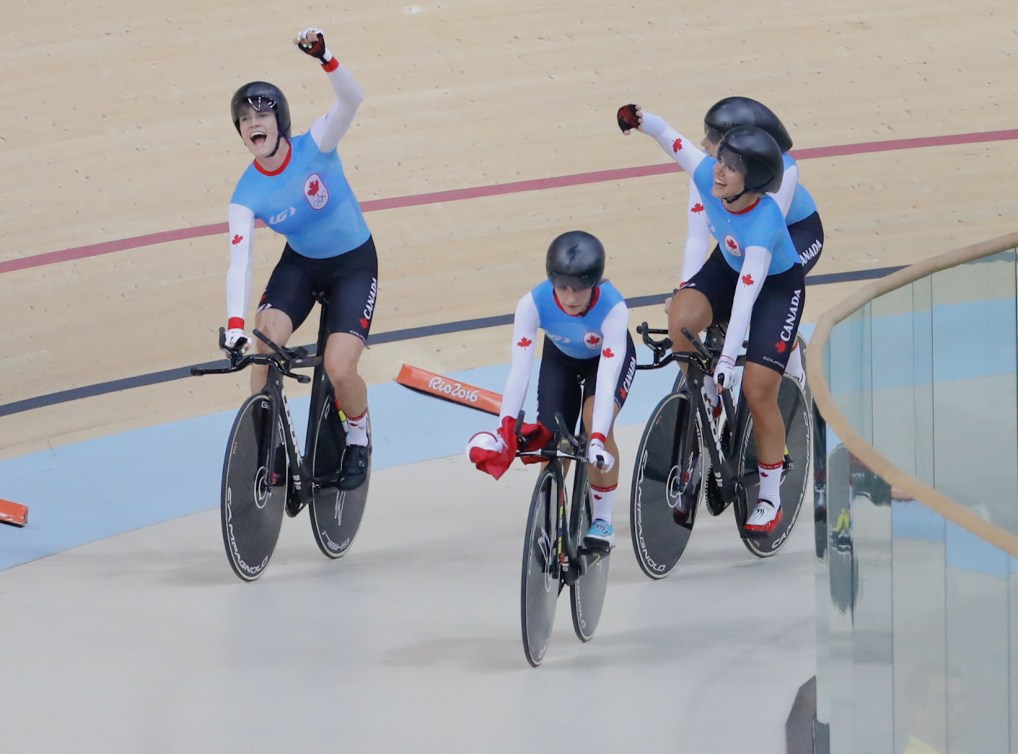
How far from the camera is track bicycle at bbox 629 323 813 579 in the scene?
4523mm

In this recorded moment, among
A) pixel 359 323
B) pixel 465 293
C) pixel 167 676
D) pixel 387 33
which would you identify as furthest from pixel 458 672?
pixel 387 33

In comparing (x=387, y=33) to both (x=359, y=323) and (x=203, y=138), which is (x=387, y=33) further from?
(x=359, y=323)

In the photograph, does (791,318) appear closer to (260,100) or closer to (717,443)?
(717,443)

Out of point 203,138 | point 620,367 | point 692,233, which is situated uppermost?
point 203,138

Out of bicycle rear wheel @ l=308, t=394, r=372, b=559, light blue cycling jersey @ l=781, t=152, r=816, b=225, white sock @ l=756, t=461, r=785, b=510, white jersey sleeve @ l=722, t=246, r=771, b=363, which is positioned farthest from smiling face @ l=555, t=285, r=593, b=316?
light blue cycling jersey @ l=781, t=152, r=816, b=225

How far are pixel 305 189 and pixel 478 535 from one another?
3.98 feet

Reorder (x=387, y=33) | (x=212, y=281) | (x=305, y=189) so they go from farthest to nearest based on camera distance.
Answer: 1. (x=387, y=33)
2. (x=212, y=281)
3. (x=305, y=189)

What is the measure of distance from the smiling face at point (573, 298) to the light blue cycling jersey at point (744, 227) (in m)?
0.58

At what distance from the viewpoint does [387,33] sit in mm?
8406

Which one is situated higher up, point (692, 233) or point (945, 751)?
point (692, 233)

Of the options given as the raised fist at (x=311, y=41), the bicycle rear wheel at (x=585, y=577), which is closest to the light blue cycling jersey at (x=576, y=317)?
the bicycle rear wheel at (x=585, y=577)

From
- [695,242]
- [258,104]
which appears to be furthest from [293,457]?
[695,242]

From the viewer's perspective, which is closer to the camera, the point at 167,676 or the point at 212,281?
the point at 167,676

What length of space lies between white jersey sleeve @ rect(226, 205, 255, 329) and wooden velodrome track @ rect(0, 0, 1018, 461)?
179cm
